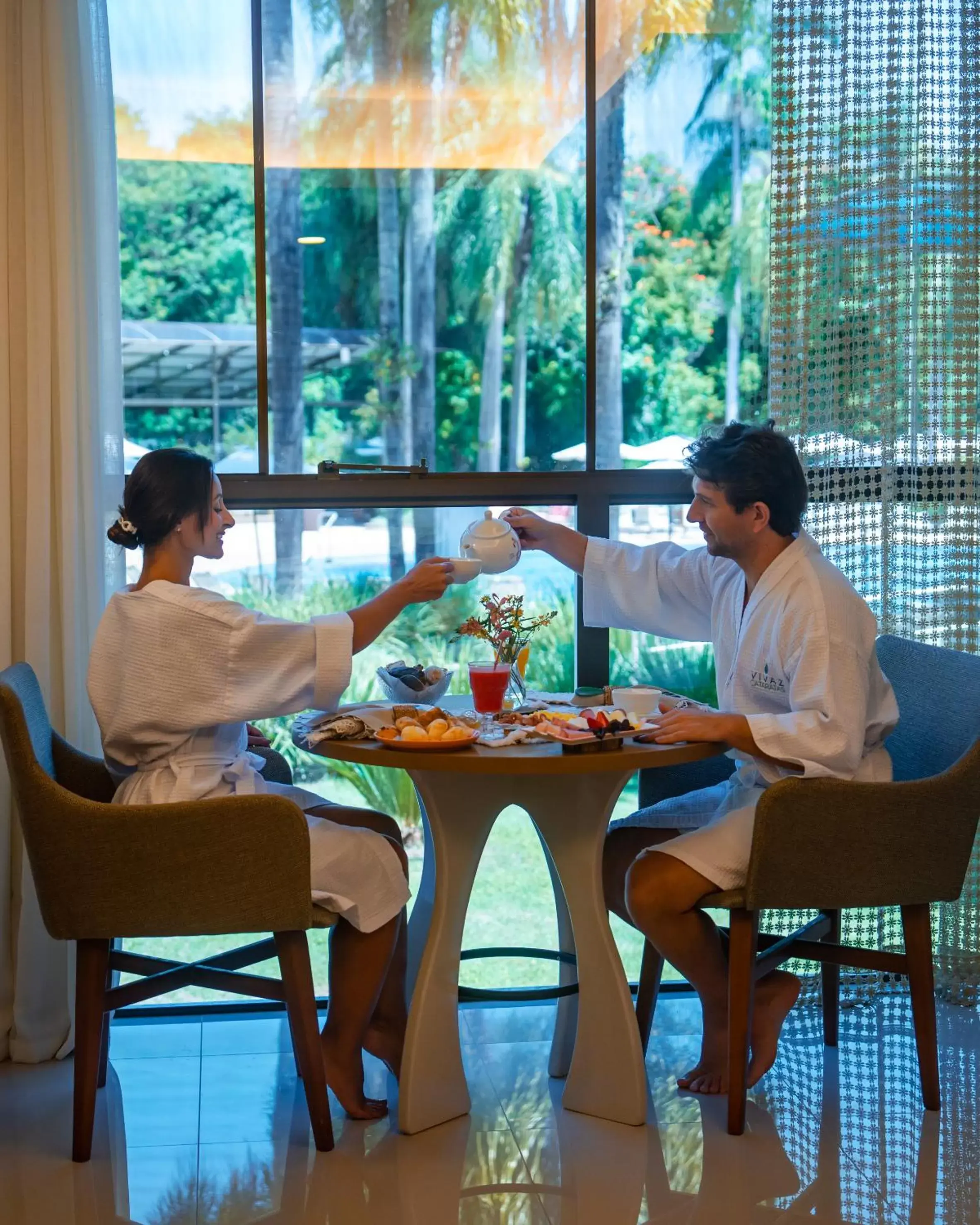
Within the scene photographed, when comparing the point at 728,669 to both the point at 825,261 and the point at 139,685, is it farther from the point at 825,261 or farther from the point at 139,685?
the point at 139,685

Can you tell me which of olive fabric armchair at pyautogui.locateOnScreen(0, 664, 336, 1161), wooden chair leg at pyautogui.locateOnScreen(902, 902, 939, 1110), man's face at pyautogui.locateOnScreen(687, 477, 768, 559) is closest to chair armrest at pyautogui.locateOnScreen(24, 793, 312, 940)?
olive fabric armchair at pyautogui.locateOnScreen(0, 664, 336, 1161)

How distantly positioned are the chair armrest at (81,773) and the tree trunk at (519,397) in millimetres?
1224

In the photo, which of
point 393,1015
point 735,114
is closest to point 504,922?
point 393,1015

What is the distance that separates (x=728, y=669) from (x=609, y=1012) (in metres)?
0.78

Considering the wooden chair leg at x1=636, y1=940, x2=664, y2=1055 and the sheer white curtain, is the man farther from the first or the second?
the sheer white curtain

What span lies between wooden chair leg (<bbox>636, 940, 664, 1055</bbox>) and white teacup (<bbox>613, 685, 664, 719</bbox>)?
57 centimetres

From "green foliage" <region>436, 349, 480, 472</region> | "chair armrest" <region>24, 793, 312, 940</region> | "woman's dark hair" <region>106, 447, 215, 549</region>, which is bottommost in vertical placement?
"chair armrest" <region>24, 793, 312, 940</region>

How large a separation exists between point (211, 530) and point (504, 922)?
134 centimetres

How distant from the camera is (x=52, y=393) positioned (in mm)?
2914

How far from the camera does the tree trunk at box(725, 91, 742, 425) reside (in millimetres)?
3314

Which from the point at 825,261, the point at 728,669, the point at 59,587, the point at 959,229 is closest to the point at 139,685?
the point at 59,587

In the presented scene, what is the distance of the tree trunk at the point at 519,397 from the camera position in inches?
131

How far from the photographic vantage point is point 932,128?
3.12 metres

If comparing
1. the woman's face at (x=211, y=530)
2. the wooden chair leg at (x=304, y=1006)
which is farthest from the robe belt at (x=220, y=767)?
the woman's face at (x=211, y=530)
